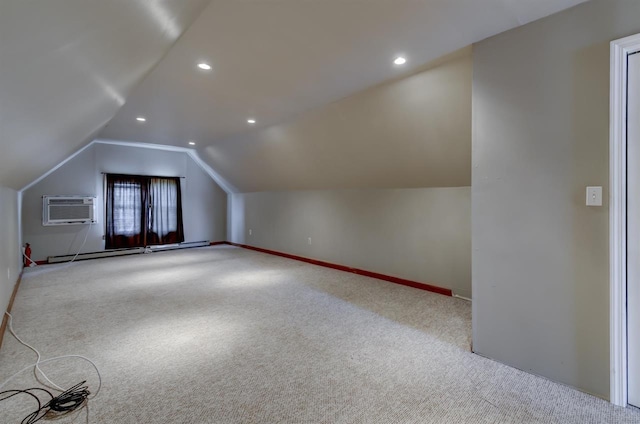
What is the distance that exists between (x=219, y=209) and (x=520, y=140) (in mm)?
7161

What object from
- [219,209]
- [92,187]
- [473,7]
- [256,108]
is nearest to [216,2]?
[473,7]

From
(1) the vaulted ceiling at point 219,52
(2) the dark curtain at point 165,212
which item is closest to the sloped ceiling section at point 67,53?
(1) the vaulted ceiling at point 219,52

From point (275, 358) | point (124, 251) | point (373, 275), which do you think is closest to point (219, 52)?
point (275, 358)

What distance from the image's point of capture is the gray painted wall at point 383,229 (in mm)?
3639

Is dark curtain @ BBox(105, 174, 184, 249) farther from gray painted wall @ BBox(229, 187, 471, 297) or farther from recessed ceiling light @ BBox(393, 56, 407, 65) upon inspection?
recessed ceiling light @ BBox(393, 56, 407, 65)

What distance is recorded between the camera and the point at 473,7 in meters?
1.76

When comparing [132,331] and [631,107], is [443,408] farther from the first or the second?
[132,331]

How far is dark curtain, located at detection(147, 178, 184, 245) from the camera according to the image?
673 centimetres

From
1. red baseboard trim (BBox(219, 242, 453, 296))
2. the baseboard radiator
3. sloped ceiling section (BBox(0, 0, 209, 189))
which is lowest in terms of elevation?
red baseboard trim (BBox(219, 242, 453, 296))

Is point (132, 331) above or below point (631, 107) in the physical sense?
below

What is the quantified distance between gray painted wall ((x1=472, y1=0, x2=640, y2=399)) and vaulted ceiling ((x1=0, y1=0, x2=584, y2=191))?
23cm

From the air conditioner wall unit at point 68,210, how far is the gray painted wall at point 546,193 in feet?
22.1

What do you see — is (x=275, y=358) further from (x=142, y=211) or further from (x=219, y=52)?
(x=142, y=211)

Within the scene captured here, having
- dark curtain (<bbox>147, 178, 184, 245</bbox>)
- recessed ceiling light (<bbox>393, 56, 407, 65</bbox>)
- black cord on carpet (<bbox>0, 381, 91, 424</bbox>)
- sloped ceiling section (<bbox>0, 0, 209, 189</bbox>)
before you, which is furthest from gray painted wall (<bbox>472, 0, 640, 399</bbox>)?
dark curtain (<bbox>147, 178, 184, 245</bbox>)
